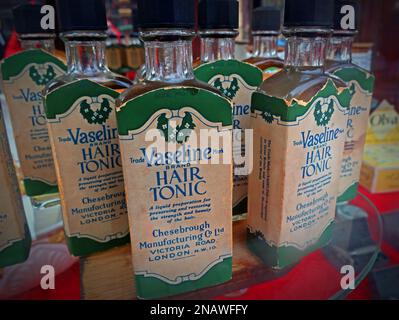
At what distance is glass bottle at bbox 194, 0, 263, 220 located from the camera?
1.63 feet

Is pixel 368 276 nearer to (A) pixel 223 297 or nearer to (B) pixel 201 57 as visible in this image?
(A) pixel 223 297

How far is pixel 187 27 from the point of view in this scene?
0.35m

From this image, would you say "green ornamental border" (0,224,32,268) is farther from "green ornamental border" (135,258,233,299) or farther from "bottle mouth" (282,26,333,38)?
"bottle mouth" (282,26,333,38)

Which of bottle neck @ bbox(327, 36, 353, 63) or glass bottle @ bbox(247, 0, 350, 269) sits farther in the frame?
bottle neck @ bbox(327, 36, 353, 63)

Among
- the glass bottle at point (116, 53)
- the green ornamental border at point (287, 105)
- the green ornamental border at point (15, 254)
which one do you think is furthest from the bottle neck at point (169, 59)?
the glass bottle at point (116, 53)

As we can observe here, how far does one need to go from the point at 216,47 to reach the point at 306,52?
150 mm

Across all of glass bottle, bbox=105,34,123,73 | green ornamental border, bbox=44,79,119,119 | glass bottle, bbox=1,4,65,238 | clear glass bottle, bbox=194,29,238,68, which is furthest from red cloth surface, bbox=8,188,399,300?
glass bottle, bbox=105,34,123,73

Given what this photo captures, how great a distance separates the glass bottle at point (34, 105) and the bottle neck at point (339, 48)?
46cm

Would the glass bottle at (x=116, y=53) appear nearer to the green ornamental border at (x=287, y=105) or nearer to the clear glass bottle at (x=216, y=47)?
the clear glass bottle at (x=216, y=47)

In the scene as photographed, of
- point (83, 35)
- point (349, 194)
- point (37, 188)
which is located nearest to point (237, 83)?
point (83, 35)

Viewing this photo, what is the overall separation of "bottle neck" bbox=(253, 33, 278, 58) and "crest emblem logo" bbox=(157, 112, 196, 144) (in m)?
0.32

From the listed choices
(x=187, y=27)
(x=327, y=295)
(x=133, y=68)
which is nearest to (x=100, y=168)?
Result: (x=187, y=27)

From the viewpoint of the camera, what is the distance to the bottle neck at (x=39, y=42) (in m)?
0.62

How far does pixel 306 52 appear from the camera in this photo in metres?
0.45
